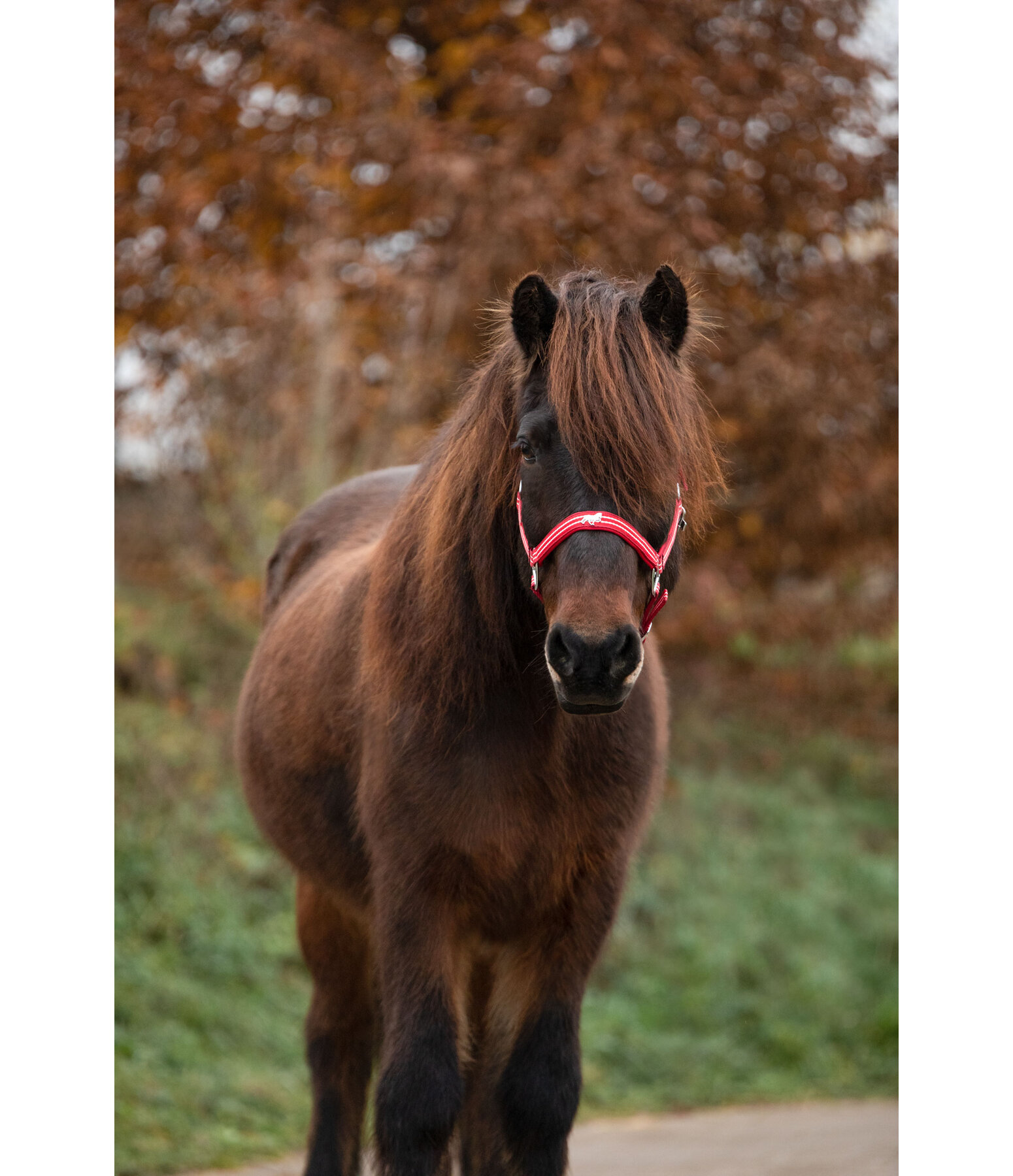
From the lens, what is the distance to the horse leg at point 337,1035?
132 inches

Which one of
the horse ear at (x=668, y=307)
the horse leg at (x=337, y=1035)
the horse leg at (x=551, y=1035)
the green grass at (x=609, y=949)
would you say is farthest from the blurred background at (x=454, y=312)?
the horse ear at (x=668, y=307)

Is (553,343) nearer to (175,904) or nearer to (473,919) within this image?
(473,919)

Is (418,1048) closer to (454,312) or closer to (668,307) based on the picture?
(668,307)

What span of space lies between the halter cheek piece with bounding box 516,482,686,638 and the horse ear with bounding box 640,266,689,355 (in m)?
0.32

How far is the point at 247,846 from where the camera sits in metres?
5.80

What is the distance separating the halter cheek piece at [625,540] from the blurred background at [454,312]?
367 centimetres

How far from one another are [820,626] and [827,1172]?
4.06m

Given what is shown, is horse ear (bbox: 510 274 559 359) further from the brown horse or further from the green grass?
the green grass

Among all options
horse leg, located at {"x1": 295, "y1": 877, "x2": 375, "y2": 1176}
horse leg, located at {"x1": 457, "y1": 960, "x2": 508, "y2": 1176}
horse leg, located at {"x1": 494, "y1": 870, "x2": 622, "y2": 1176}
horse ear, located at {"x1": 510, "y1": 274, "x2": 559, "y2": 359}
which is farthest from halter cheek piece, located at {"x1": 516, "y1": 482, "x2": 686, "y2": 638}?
horse leg, located at {"x1": 295, "y1": 877, "x2": 375, "y2": 1176}

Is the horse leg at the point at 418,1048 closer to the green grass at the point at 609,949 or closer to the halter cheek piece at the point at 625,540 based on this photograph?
the halter cheek piece at the point at 625,540

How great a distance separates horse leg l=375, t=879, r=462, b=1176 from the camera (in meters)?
2.48
